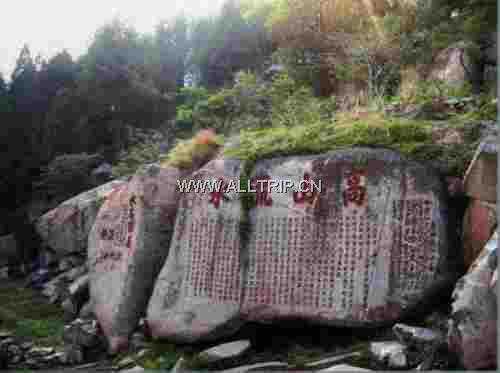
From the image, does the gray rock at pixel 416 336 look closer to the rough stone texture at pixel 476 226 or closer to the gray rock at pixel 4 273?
the rough stone texture at pixel 476 226

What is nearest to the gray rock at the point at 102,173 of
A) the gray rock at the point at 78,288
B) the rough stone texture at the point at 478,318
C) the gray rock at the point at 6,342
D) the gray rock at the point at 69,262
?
the gray rock at the point at 69,262

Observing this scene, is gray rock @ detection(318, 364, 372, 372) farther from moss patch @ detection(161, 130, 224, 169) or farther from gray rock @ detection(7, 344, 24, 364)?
gray rock @ detection(7, 344, 24, 364)

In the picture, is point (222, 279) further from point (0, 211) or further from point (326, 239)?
point (0, 211)

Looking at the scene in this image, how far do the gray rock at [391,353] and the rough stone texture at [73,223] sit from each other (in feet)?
17.0

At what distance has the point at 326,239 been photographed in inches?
151

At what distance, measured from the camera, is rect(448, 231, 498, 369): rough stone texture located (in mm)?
2621

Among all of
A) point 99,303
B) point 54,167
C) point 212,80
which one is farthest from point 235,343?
point 212,80

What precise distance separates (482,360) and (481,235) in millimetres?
930

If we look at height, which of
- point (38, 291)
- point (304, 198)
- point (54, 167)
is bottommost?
point (38, 291)

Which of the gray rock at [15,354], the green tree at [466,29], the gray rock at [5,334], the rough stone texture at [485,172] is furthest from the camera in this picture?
the green tree at [466,29]

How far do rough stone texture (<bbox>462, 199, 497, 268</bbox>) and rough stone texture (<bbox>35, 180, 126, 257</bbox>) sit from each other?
5260mm

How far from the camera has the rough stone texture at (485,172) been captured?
3.03 metres

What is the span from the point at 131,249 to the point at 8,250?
5.21 m

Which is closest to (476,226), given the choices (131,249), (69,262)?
(131,249)
